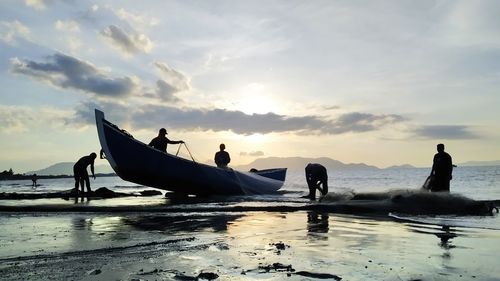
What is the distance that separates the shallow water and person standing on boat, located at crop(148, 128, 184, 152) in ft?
26.5

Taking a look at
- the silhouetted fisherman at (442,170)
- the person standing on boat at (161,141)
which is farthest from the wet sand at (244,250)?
the person standing on boat at (161,141)

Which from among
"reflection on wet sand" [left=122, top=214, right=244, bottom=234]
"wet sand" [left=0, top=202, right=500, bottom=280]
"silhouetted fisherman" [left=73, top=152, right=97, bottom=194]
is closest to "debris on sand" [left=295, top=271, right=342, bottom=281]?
"wet sand" [left=0, top=202, right=500, bottom=280]

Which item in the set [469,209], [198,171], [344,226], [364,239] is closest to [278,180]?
[198,171]

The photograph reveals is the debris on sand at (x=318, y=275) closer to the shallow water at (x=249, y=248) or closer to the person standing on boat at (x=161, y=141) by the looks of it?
the shallow water at (x=249, y=248)

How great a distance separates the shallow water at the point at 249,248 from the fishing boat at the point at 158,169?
278 inches

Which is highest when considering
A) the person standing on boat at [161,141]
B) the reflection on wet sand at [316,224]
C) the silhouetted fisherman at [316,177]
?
the person standing on boat at [161,141]

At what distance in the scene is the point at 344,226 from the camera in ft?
27.1

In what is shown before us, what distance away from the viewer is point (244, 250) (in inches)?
220

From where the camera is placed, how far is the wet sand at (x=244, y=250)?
4.31 metres

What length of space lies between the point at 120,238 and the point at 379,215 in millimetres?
6396

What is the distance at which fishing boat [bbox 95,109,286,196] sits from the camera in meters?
16.3

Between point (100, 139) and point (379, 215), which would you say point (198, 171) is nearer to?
point (100, 139)

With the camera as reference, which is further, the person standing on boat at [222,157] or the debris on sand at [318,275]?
the person standing on boat at [222,157]

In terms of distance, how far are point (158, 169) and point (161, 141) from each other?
47.8 inches
